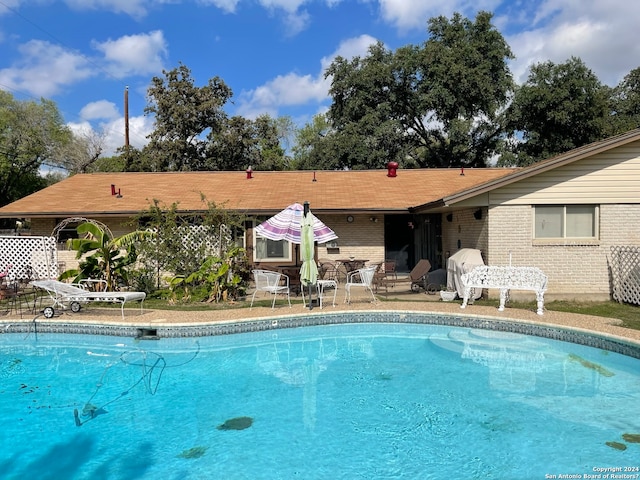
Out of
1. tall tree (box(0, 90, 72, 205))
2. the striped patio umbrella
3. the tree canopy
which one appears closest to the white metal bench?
the striped patio umbrella

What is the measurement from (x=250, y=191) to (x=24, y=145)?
960 inches

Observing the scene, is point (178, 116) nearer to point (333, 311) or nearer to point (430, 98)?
point (430, 98)

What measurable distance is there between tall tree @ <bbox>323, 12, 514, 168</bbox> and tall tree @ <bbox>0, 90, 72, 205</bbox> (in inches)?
860

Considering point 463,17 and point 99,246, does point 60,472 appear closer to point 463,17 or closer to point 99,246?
point 99,246

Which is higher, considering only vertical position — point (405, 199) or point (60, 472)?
point (405, 199)

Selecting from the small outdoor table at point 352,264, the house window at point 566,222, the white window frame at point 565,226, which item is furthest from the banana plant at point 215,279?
the house window at point 566,222

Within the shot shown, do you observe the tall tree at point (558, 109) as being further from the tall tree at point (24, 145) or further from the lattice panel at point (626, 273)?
the tall tree at point (24, 145)

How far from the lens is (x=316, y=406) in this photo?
22.4ft

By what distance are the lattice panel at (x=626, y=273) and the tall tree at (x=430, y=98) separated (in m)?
20.0

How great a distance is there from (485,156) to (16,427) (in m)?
33.3

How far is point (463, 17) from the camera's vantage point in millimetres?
33125

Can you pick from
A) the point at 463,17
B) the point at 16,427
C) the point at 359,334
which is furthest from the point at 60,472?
the point at 463,17

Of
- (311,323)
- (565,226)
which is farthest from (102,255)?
(565,226)

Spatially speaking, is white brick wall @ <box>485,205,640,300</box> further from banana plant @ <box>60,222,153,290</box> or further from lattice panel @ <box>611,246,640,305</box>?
banana plant @ <box>60,222,153,290</box>
